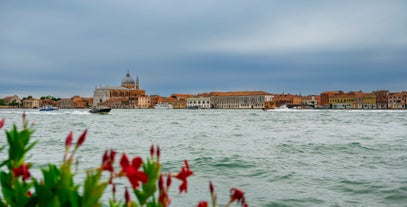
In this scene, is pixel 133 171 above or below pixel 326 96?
below

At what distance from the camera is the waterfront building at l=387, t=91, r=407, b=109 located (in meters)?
170

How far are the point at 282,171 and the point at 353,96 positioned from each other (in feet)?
618

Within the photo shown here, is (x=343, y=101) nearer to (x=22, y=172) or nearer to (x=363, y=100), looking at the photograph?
(x=363, y=100)

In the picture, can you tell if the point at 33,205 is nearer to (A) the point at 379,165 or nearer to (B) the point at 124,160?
(B) the point at 124,160

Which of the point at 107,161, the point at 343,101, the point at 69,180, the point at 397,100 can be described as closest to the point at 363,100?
the point at 343,101

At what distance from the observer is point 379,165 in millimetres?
14594

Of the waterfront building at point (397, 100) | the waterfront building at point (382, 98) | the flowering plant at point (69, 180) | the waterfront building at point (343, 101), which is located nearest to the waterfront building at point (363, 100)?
the waterfront building at point (343, 101)

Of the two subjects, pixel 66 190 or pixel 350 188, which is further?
pixel 350 188

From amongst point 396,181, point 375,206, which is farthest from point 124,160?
point 396,181

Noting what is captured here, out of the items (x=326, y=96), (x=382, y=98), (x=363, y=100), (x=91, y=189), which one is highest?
(x=326, y=96)

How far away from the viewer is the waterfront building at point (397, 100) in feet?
559

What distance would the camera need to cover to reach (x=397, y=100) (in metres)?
173

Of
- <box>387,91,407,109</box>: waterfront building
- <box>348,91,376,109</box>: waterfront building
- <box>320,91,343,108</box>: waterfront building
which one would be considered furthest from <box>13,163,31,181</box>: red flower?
<box>320,91,343,108</box>: waterfront building

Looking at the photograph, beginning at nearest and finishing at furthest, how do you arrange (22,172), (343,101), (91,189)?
(91,189) → (22,172) → (343,101)
